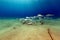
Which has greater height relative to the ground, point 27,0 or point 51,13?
point 27,0

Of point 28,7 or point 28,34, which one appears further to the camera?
point 28,7

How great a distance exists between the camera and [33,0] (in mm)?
7500

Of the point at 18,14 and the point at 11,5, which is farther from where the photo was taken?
the point at 11,5

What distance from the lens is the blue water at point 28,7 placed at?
24.2 feet

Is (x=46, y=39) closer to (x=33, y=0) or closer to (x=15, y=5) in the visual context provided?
(x=33, y=0)

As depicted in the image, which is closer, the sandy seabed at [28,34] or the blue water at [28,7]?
the sandy seabed at [28,34]

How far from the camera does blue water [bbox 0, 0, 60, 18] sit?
291 inches

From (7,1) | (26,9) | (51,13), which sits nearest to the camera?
(51,13)

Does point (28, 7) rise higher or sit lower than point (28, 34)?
lower

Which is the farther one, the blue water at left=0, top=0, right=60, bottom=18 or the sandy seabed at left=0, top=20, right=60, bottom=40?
the blue water at left=0, top=0, right=60, bottom=18

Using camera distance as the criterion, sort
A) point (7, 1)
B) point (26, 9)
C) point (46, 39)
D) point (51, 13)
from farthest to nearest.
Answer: point (7, 1), point (26, 9), point (51, 13), point (46, 39)

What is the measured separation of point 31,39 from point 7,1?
A: 6.84 metres

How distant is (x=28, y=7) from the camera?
8.23 meters

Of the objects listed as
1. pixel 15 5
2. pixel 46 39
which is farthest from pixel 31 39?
pixel 15 5
